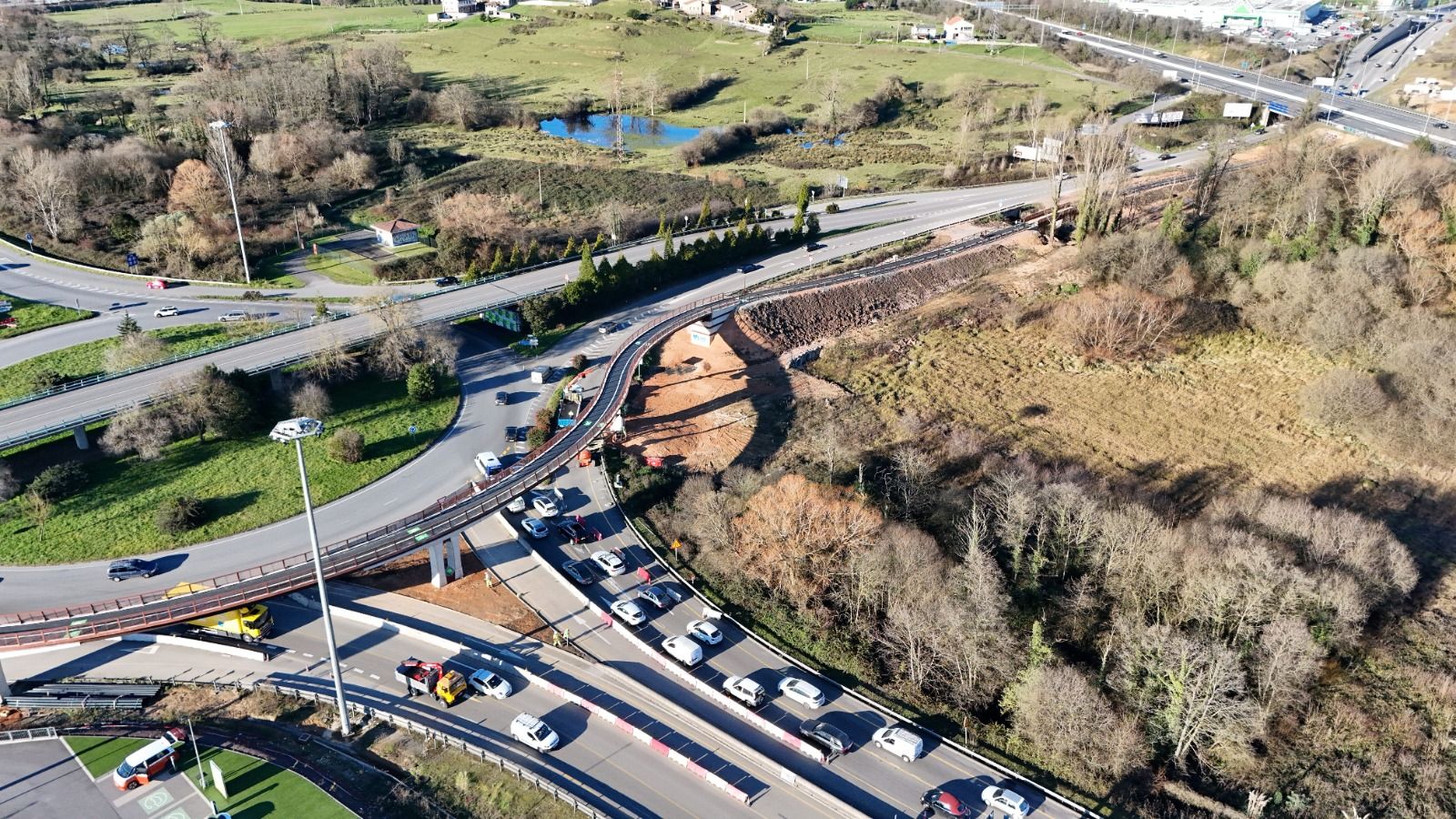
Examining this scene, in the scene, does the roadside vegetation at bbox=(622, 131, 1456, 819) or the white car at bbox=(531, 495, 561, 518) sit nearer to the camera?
the roadside vegetation at bbox=(622, 131, 1456, 819)

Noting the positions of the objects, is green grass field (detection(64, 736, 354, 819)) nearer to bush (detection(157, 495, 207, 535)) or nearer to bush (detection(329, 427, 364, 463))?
bush (detection(157, 495, 207, 535))

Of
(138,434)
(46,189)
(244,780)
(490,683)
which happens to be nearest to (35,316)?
(46,189)

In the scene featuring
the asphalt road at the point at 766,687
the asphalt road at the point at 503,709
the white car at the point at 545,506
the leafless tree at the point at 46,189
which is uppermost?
the leafless tree at the point at 46,189

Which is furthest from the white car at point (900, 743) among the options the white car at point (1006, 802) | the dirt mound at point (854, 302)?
the dirt mound at point (854, 302)

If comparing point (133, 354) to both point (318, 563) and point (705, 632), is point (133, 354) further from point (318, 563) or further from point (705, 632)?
point (705, 632)

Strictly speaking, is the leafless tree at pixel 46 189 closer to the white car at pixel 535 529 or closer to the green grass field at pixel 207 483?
the green grass field at pixel 207 483

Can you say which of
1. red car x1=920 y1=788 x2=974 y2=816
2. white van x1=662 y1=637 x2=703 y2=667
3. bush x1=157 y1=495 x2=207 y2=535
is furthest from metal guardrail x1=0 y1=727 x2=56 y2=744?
red car x1=920 y1=788 x2=974 y2=816

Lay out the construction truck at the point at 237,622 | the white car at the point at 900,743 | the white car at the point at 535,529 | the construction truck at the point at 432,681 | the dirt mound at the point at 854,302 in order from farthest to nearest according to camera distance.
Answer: the dirt mound at the point at 854,302, the white car at the point at 535,529, the construction truck at the point at 237,622, the construction truck at the point at 432,681, the white car at the point at 900,743
